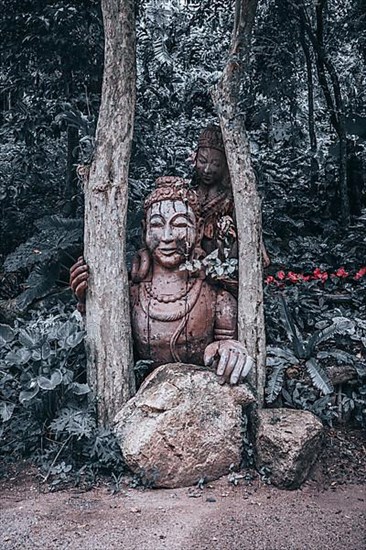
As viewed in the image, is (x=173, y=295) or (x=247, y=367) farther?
(x=173, y=295)

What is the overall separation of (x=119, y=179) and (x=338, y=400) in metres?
2.08

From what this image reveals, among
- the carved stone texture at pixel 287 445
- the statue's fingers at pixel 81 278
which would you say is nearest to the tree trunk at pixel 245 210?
the carved stone texture at pixel 287 445

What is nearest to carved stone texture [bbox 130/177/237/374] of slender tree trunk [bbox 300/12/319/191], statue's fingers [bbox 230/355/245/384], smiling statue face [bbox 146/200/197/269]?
smiling statue face [bbox 146/200/197/269]

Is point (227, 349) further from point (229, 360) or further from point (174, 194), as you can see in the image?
point (174, 194)

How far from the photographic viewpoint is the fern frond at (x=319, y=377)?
3898 millimetres

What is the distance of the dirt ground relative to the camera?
2.86 m

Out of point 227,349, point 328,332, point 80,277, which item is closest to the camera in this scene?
point 227,349

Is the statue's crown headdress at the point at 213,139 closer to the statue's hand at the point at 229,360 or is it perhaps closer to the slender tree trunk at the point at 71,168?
the statue's hand at the point at 229,360

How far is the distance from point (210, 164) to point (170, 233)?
834mm

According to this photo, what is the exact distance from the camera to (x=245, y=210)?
152 inches

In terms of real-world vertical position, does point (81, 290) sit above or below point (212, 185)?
below

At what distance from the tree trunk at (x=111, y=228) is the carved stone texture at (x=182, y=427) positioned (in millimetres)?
257

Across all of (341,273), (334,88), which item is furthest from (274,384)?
(334,88)

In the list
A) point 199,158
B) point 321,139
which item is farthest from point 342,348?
point 321,139
